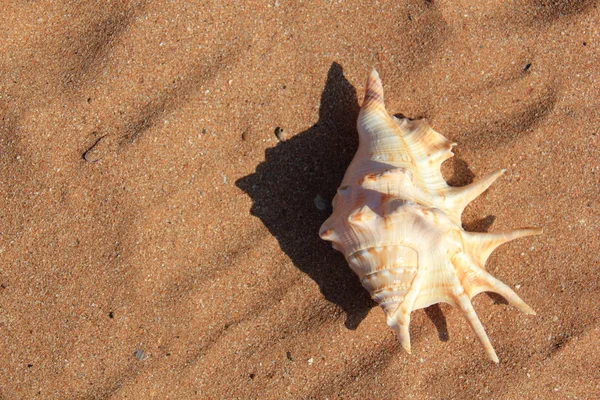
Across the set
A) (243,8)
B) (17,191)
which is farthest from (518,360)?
(17,191)

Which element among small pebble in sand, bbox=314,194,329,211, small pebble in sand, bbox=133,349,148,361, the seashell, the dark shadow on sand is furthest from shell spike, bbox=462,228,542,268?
small pebble in sand, bbox=133,349,148,361

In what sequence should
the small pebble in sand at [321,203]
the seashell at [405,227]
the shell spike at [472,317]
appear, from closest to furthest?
the seashell at [405,227] → the shell spike at [472,317] → the small pebble in sand at [321,203]

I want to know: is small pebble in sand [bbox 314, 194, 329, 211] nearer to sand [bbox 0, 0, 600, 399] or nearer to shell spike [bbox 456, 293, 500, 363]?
sand [bbox 0, 0, 600, 399]

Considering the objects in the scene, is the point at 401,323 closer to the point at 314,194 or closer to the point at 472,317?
the point at 472,317

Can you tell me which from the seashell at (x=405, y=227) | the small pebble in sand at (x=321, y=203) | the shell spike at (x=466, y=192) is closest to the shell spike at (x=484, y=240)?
the seashell at (x=405, y=227)

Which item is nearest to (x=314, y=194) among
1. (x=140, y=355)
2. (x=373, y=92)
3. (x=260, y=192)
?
(x=260, y=192)

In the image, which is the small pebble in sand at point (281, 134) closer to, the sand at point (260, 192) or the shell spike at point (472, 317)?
the sand at point (260, 192)
